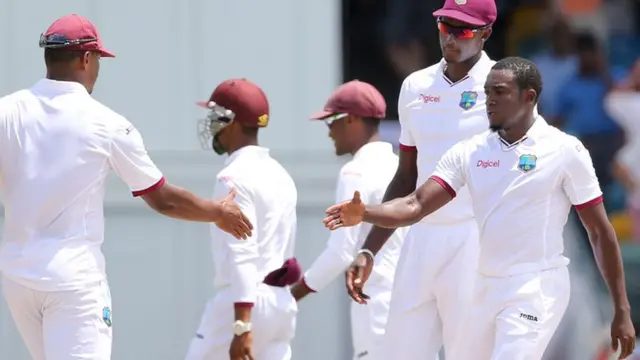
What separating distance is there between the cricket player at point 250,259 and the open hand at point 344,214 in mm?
1065

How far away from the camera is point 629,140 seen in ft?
31.9

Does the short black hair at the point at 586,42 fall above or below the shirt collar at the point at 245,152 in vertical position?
below

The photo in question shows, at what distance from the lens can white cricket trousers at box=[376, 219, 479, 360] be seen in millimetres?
5828

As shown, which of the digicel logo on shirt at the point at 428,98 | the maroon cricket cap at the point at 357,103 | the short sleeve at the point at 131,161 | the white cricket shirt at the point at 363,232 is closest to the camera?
the short sleeve at the point at 131,161

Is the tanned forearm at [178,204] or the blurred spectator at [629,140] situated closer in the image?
the tanned forearm at [178,204]

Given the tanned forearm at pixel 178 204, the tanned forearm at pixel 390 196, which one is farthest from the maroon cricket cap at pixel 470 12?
the tanned forearm at pixel 178 204

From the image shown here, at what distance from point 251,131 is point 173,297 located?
2274 mm

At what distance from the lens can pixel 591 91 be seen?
388 inches

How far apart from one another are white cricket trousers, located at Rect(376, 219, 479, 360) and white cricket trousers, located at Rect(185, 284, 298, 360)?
69 centimetres

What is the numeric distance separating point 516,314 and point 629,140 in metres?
4.60

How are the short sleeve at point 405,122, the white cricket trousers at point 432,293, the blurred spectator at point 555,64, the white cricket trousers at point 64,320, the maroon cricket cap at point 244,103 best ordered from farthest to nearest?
the blurred spectator at point 555,64
the maroon cricket cap at point 244,103
the short sleeve at point 405,122
the white cricket trousers at point 432,293
the white cricket trousers at point 64,320

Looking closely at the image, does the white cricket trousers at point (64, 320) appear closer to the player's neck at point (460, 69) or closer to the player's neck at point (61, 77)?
the player's neck at point (61, 77)

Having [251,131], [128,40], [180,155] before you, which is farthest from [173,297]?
[251,131]

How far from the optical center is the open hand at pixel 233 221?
18.5ft
